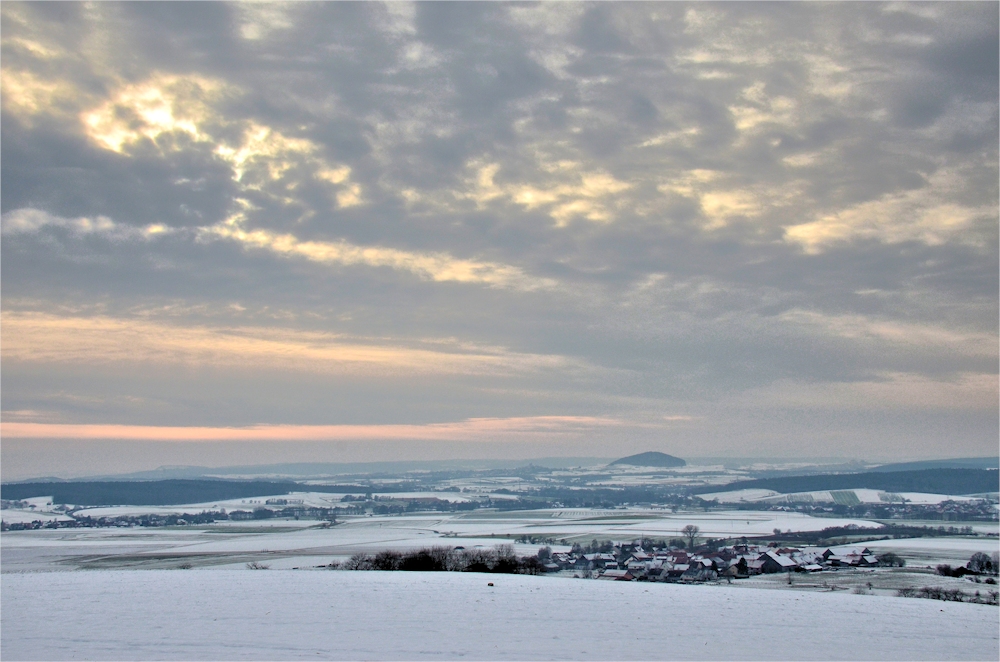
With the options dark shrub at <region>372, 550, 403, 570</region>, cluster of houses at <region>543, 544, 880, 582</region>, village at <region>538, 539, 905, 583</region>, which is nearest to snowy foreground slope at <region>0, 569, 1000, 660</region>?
Answer: dark shrub at <region>372, 550, 403, 570</region>

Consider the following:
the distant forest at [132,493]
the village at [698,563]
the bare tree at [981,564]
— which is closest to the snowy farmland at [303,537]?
the village at [698,563]

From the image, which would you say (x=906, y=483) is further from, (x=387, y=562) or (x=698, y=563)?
(x=387, y=562)

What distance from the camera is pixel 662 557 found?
49.3 meters

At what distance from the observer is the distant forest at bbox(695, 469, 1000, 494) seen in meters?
181

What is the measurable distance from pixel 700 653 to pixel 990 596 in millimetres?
24460

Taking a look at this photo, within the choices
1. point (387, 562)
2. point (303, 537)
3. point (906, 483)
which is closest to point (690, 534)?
point (303, 537)

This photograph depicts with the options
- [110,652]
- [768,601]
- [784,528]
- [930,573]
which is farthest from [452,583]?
[784,528]

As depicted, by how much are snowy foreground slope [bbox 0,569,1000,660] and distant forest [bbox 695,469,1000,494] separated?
→ 573 ft

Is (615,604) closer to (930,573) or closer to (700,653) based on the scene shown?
(700,653)

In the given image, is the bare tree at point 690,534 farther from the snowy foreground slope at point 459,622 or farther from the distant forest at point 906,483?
the distant forest at point 906,483

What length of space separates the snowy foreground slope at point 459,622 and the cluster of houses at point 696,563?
1456 centimetres

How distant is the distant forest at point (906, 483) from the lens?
181 meters

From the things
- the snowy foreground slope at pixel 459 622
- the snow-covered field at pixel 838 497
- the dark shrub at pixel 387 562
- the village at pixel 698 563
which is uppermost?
the snowy foreground slope at pixel 459 622

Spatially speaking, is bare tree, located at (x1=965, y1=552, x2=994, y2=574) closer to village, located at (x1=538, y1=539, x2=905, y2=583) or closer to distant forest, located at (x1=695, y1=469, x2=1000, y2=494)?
village, located at (x1=538, y1=539, x2=905, y2=583)
